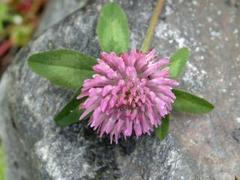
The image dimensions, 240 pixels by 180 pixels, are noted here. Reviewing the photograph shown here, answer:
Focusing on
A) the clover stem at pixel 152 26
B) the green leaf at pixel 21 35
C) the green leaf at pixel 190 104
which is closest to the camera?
the green leaf at pixel 190 104

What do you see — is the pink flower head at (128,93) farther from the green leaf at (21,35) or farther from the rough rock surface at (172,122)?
the green leaf at (21,35)

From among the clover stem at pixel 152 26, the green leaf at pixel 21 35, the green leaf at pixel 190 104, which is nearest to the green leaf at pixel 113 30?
the clover stem at pixel 152 26

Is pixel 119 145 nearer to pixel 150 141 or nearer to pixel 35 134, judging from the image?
pixel 150 141

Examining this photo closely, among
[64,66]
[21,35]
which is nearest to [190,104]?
[64,66]

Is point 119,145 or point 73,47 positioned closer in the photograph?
point 119,145

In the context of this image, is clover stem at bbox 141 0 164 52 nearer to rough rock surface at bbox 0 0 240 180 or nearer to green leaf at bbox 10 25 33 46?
rough rock surface at bbox 0 0 240 180

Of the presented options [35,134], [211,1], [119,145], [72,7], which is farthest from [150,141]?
[72,7]
